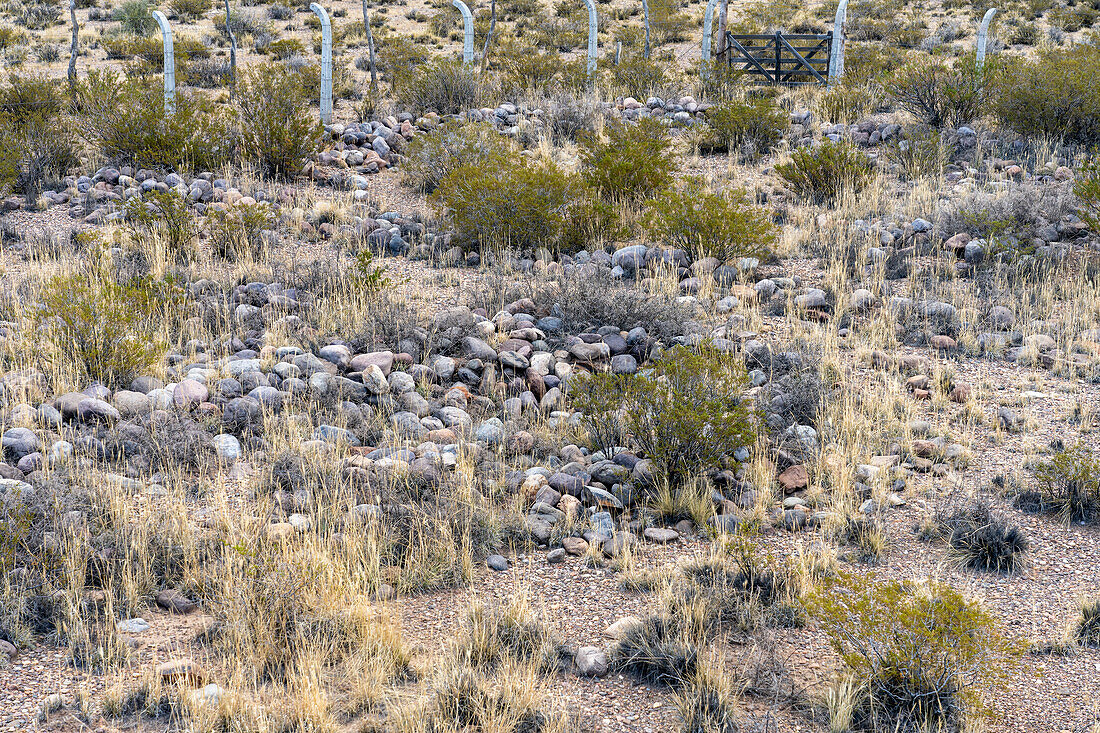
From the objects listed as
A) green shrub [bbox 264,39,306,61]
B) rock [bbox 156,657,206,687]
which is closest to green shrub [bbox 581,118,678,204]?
rock [bbox 156,657,206,687]

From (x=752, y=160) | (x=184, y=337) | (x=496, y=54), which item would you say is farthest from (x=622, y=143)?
(x=496, y=54)

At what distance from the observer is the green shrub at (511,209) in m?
9.47

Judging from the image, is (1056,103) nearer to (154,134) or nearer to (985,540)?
(985,540)

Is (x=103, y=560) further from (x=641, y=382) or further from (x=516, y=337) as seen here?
(x=516, y=337)

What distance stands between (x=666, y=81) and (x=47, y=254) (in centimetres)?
1155

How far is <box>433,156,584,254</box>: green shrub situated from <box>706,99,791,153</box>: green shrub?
450cm

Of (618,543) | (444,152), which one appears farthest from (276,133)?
(618,543)

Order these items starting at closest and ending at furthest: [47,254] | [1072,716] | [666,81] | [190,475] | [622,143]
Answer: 1. [1072,716]
2. [190,475]
3. [47,254]
4. [622,143]
5. [666,81]

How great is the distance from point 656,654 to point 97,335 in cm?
472

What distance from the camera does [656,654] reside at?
390cm

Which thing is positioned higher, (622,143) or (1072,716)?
(622,143)

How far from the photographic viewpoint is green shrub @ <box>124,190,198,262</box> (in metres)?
9.15

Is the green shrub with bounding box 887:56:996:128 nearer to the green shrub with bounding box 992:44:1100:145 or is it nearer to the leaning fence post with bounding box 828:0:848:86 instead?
the green shrub with bounding box 992:44:1100:145

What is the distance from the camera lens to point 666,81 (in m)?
17.2
